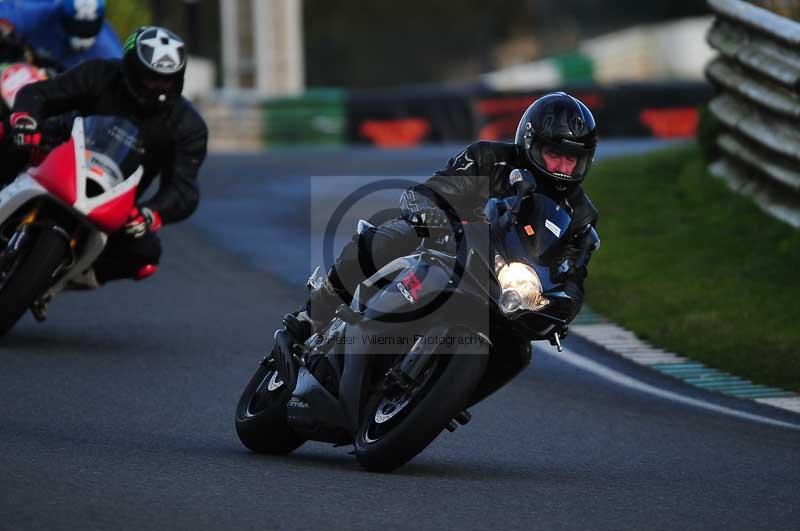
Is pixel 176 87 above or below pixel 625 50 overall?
above

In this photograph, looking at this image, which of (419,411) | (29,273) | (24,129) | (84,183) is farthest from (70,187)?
(419,411)

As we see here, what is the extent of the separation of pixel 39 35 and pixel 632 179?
298 inches

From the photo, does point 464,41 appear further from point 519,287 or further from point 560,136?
point 519,287

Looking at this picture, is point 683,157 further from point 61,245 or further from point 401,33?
point 401,33

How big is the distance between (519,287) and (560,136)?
0.71 metres

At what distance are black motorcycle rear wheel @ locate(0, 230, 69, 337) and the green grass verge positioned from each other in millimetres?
3921

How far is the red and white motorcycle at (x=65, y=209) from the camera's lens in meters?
9.37

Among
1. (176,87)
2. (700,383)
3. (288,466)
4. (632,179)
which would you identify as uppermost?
(176,87)

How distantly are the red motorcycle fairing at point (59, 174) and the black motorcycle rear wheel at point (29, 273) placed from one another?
0.23 m

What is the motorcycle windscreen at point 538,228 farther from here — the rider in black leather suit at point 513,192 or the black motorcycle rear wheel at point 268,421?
the black motorcycle rear wheel at point 268,421

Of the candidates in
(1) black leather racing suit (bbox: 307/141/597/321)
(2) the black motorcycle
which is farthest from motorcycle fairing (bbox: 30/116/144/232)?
(2) the black motorcycle

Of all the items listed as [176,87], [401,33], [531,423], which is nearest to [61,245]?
[176,87]

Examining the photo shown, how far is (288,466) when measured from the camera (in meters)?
6.94

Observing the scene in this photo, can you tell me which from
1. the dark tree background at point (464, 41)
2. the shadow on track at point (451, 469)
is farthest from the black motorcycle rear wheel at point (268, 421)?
the dark tree background at point (464, 41)
